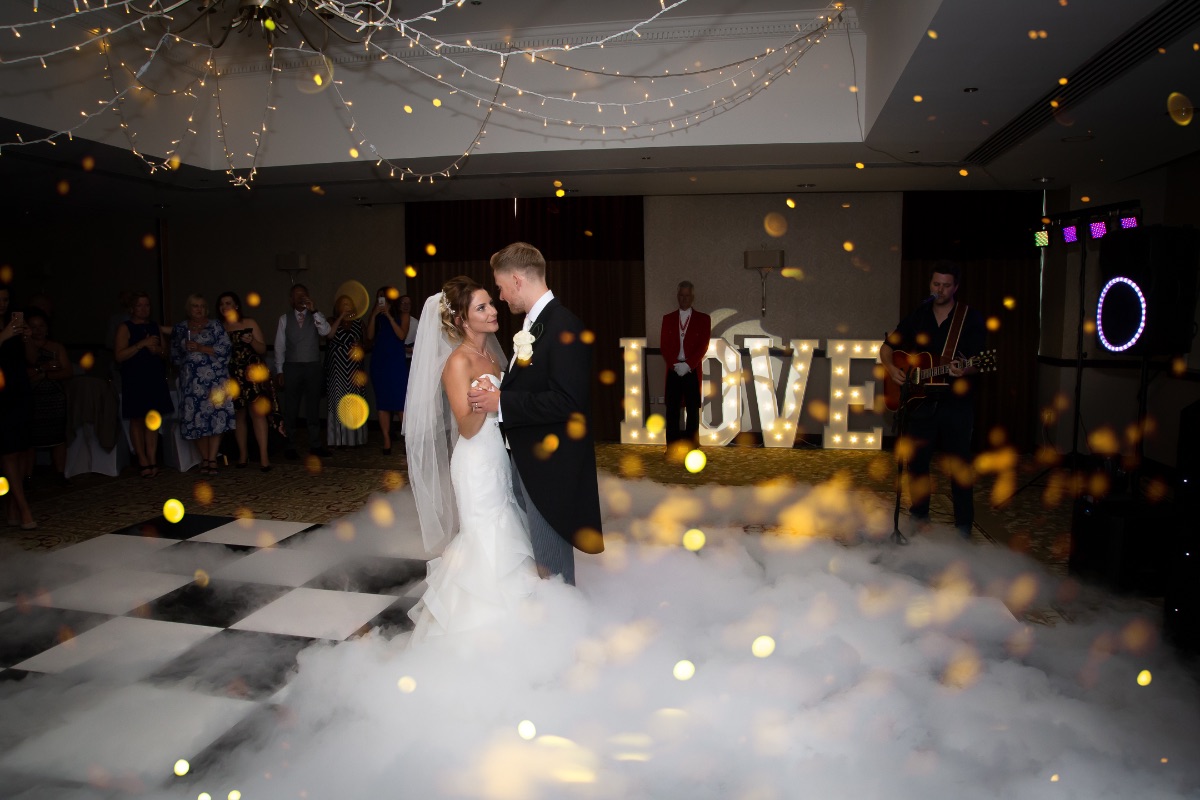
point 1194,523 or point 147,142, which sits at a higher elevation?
point 147,142

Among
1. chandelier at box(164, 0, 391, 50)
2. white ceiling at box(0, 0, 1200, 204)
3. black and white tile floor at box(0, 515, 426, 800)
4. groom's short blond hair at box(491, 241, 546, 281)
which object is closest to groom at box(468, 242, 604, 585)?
groom's short blond hair at box(491, 241, 546, 281)

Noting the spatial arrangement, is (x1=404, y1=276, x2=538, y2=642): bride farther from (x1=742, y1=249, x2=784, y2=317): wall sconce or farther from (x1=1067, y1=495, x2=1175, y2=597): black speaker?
(x1=742, y1=249, x2=784, y2=317): wall sconce

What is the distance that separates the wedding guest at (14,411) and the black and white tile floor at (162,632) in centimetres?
70

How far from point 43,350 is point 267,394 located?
5.05 feet

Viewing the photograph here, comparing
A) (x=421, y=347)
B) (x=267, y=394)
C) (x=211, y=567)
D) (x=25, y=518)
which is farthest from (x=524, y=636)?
(x=267, y=394)

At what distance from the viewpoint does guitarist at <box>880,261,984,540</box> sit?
4215 millimetres

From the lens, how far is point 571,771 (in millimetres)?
2221

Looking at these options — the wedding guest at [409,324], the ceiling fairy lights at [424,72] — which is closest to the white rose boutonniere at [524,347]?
the ceiling fairy lights at [424,72]

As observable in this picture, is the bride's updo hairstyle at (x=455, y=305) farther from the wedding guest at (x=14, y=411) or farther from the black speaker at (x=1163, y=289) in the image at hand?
the black speaker at (x=1163, y=289)

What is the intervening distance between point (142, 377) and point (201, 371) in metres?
0.50

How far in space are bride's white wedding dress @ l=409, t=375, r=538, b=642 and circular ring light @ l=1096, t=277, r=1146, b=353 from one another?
3136 millimetres

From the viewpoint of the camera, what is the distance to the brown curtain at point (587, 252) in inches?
327

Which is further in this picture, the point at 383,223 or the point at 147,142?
the point at 383,223

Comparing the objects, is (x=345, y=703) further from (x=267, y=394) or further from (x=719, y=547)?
(x=267, y=394)
